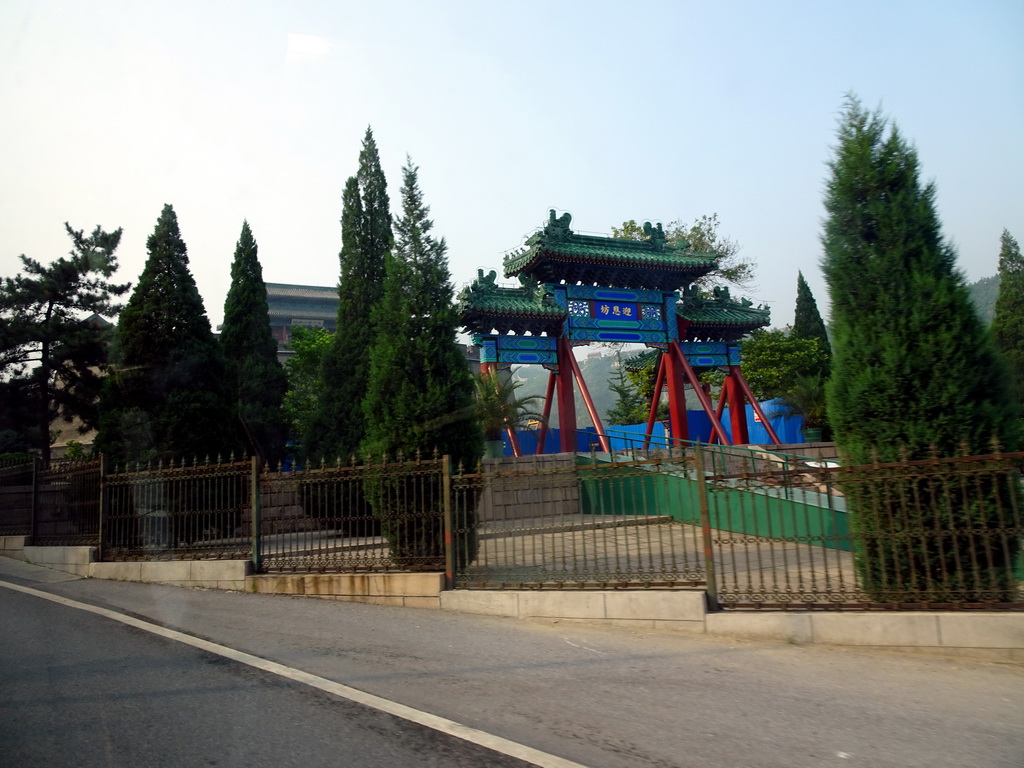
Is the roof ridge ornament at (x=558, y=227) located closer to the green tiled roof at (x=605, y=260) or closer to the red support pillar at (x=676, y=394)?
the green tiled roof at (x=605, y=260)

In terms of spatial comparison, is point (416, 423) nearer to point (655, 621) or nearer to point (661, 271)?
point (655, 621)

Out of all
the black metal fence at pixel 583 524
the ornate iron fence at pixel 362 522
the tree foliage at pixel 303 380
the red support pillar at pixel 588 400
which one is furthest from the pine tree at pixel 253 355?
the ornate iron fence at pixel 362 522

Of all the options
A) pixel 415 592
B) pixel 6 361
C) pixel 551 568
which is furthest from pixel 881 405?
pixel 6 361

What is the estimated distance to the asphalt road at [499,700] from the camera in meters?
3.95

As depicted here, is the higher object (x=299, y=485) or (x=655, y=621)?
(x=299, y=485)

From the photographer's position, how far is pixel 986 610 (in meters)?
5.80

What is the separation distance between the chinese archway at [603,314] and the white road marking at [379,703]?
490 inches

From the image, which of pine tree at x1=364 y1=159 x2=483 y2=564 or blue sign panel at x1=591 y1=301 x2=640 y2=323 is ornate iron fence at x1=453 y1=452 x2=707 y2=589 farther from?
blue sign panel at x1=591 y1=301 x2=640 y2=323

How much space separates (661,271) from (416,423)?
15057 millimetres

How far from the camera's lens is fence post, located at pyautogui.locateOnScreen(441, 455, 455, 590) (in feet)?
26.6

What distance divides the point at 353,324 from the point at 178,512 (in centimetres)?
904

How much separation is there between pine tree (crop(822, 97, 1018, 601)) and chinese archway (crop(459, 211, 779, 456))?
38.5 feet

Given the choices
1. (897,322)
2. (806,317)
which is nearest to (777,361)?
(806,317)

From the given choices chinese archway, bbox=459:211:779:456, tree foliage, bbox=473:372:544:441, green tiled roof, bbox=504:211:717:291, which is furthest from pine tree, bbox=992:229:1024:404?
tree foliage, bbox=473:372:544:441
